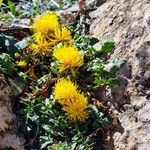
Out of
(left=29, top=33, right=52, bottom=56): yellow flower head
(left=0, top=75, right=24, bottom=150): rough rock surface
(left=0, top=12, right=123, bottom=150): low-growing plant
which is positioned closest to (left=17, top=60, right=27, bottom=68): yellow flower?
(left=0, top=12, right=123, bottom=150): low-growing plant

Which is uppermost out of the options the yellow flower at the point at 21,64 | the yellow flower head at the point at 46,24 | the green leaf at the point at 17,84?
the yellow flower head at the point at 46,24

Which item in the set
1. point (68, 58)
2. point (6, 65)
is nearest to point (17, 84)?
point (6, 65)

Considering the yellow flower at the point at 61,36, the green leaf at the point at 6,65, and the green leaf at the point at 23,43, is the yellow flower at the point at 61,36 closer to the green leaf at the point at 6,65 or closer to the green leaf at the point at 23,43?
the green leaf at the point at 23,43

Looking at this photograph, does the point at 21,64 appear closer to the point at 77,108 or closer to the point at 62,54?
the point at 62,54

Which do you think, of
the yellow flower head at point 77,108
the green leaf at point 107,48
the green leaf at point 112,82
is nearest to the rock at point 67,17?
the green leaf at point 107,48

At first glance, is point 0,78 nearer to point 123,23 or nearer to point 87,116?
point 87,116

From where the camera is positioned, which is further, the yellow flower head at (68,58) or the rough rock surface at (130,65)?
the yellow flower head at (68,58)

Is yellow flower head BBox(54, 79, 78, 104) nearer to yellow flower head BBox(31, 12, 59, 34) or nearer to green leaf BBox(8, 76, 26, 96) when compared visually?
green leaf BBox(8, 76, 26, 96)

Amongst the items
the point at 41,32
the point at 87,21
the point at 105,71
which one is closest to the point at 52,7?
the point at 87,21
